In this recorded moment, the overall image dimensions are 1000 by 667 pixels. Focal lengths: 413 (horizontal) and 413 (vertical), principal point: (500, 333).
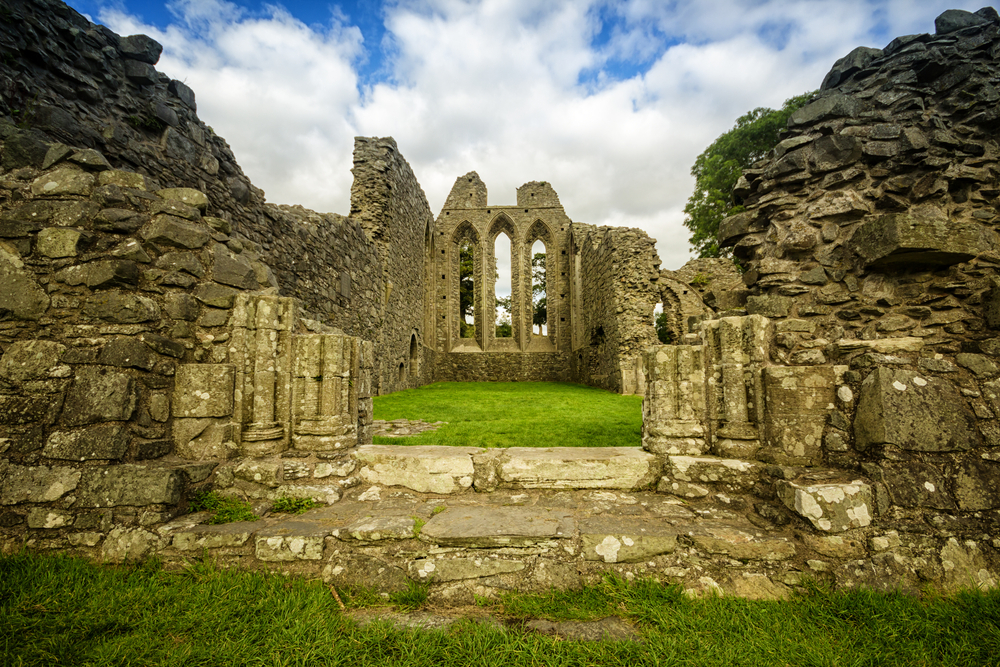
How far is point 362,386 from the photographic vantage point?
3.53 metres

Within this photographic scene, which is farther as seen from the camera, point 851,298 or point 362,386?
point 362,386

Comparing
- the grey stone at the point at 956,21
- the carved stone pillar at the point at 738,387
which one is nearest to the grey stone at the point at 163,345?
the carved stone pillar at the point at 738,387

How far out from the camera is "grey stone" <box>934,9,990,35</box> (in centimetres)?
281

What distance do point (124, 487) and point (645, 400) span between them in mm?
3451

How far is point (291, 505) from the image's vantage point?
271 centimetres

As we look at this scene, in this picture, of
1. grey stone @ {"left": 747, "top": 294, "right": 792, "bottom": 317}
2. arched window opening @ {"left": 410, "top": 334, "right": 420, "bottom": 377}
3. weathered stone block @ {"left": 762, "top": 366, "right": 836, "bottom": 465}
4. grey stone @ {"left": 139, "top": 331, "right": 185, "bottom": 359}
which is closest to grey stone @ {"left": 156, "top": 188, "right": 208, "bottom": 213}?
grey stone @ {"left": 139, "top": 331, "right": 185, "bottom": 359}

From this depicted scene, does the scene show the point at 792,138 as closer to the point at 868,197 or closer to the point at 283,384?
the point at 868,197

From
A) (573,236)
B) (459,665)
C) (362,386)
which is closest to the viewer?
(459,665)

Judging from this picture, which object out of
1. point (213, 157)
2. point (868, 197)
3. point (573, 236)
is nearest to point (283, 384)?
point (868, 197)

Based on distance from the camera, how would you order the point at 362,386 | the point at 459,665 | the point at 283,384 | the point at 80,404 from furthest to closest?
the point at 362,386 → the point at 283,384 → the point at 80,404 → the point at 459,665

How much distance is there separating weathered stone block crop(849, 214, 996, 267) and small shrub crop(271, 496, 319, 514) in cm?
402

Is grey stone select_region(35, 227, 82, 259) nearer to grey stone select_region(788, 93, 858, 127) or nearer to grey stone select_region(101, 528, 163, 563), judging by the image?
grey stone select_region(101, 528, 163, 563)

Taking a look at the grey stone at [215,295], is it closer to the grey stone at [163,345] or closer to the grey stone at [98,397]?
the grey stone at [163,345]

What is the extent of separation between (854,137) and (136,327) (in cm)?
496
